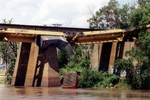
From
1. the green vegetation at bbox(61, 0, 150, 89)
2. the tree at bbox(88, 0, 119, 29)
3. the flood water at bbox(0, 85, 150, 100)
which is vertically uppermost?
the tree at bbox(88, 0, 119, 29)

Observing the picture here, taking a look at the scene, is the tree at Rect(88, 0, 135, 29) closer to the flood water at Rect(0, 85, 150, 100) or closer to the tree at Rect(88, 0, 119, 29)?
the tree at Rect(88, 0, 119, 29)

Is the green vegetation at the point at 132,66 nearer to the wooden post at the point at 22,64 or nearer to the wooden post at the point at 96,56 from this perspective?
the wooden post at the point at 96,56

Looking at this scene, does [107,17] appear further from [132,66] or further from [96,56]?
[132,66]

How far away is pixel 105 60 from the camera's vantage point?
7869 centimetres

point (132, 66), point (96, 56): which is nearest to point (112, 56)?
point (96, 56)

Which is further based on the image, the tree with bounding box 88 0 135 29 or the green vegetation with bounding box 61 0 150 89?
the tree with bounding box 88 0 135 29

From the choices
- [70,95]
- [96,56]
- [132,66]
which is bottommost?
[70,95]

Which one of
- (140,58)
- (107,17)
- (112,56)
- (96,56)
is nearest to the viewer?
(140,58)

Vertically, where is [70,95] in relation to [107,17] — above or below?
below

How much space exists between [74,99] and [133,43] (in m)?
34.3

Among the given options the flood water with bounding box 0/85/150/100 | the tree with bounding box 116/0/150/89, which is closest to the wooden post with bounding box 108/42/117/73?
the tree with bounding box 116/0/150/89

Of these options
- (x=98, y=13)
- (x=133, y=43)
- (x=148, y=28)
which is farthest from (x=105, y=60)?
(x=98, y=13)

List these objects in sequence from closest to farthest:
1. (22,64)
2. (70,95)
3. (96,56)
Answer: (70,95)
(22,64)
(96,56)

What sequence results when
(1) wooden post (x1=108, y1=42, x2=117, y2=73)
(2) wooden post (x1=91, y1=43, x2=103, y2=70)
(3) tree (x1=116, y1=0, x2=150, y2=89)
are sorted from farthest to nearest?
(2) wooden post (x1=91, y1=43, x2=103, y2=70)
(1) wooden post (x1=108, y1=42, x2=117, y2=73)
(3) tree (x1=116, y1=0, x2=150, y2=89)
